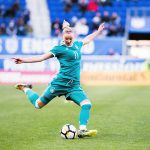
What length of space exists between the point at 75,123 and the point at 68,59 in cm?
235

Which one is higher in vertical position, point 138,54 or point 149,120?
point 149,120

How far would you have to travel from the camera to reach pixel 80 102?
10125 millimetres

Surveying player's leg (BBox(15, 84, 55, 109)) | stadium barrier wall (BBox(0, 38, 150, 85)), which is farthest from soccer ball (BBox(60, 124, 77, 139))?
stadium barrier wall (BBox(0, 38, 150, 85))

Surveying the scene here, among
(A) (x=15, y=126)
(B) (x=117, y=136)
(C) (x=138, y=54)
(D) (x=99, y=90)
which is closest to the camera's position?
(B) (x=117, y=136)

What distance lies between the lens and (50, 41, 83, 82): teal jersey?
10117mm

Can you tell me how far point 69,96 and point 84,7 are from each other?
24579mm

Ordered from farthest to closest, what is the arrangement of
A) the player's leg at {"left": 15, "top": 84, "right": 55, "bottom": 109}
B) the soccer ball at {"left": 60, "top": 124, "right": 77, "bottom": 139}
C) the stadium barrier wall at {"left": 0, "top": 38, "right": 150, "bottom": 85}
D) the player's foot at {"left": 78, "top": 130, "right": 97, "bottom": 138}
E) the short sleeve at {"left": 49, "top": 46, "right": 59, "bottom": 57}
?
the stadium barrier wall at {"left": 0, "top": 38, "right": 150, "bottom": 85}, the player's leg at {"left": 15, "top": 84, "right": 55, "bottom": 109}, the short sleeve at {"left": 49, "top": 46, "right": 59, "bottom": 57}, the player's foot at {"left": 78, "top": 130, "right": 97, "bottom": 138}, the soccer ball at {"left": 60, "top": 124, "right": 77, "bottom": 139}

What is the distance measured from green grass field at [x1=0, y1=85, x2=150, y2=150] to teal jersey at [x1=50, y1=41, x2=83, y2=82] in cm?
109

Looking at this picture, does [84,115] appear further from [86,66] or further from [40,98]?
[86,66]

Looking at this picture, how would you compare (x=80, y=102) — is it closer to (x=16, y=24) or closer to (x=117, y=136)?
(x=117, y=136)

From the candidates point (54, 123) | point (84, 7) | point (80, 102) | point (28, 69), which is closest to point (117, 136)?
point (80, 102)

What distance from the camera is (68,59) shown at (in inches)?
400

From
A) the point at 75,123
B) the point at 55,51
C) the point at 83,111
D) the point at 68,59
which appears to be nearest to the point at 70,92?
the point at 83,111

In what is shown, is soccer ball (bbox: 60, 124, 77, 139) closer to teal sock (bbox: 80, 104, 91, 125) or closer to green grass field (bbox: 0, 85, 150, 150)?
green grass field (bbox: 0, 85, 150, 150)
